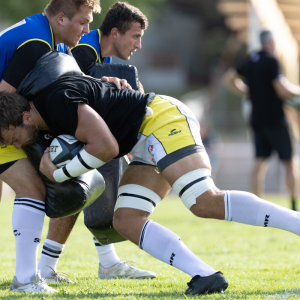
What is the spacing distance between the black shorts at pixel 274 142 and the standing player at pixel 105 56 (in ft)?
12.7

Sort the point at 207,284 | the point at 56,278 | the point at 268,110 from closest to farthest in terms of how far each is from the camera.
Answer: the point at 207,284
the point at 56,278
the point at 268,110

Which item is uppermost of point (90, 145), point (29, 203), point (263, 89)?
point (90, 145)

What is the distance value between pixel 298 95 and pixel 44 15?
4.90 metres

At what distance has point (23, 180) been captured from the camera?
9.96ft

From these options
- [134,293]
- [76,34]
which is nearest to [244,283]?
[134,293]

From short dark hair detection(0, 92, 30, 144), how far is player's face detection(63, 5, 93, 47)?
65cm

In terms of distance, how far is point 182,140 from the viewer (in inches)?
114

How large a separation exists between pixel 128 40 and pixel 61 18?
77 centimetres

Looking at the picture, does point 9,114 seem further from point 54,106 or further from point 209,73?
point 209,73

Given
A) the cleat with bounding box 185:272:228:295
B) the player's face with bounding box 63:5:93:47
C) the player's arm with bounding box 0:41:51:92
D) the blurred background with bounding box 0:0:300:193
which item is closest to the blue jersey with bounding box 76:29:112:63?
the player's face with bounding box 63:5:93:47

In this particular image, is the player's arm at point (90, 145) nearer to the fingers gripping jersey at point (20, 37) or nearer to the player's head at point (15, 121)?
the player's head at point (15, 121)

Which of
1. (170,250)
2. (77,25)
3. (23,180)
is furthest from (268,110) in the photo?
(23,180)

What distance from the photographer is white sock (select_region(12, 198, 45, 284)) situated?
9.66ft

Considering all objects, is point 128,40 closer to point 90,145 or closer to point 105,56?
point 105,56
